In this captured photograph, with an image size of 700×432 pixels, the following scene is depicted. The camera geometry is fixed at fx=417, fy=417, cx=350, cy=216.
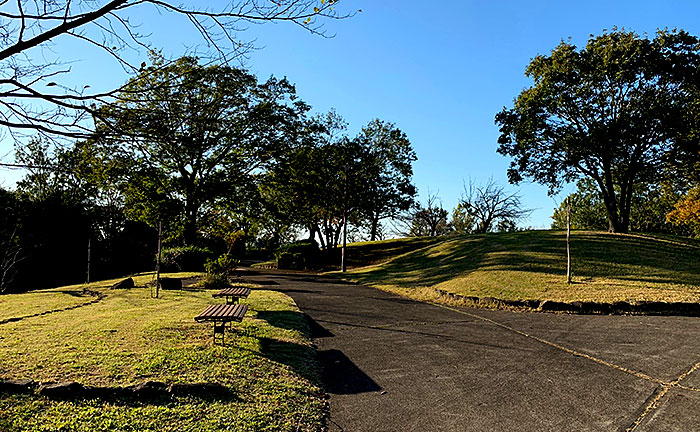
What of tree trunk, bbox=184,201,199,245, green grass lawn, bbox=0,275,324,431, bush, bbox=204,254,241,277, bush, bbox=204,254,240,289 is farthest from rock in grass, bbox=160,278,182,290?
tree trunk, bbox=184,201,199,245

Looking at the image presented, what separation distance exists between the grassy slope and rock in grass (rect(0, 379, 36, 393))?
11053 mm

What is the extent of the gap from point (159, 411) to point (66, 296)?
11.5m

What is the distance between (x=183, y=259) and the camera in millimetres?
22453

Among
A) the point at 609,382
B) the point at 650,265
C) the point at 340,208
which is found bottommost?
the point at 609,382

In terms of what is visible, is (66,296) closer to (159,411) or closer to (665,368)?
(159,411)

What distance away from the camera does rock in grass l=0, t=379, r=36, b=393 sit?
4.07 metres

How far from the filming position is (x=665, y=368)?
18.6 ft

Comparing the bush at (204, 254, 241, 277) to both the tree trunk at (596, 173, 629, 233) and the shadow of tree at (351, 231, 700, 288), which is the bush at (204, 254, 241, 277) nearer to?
the shadow of tree at (351, 231, 700, 288)

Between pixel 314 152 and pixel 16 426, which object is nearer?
pixel 16 426

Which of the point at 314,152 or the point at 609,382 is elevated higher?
the point at 314,152

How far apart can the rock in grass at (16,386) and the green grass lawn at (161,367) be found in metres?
0.13

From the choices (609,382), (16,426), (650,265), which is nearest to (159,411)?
(16,426)

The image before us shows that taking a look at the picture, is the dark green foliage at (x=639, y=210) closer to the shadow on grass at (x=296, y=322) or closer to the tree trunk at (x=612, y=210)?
the tree trunk at (x=612, y=210)

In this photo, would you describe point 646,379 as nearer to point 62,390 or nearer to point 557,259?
point 62,390
